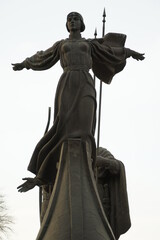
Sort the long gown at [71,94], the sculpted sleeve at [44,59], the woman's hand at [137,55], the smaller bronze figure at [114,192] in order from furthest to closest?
the smaller bronze figure at [114,192]
the woman's hand at [137,55]
the sculpted sleeve at [44,59]
the long gown at [71,94]

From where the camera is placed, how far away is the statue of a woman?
37.6 feet

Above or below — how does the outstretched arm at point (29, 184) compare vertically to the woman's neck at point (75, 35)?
below

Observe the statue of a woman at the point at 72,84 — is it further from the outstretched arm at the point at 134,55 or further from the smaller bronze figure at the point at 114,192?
the smaller bronze figure at the point at 114,192

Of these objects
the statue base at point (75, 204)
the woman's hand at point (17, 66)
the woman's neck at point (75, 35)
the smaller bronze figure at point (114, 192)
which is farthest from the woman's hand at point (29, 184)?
the woman's neck at point (75, 35)

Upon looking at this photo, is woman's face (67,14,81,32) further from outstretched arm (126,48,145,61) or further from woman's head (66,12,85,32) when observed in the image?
outstretched arm (126,48,145,61)

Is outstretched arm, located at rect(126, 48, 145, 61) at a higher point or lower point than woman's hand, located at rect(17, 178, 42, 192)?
higher

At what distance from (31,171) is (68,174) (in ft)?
3.59

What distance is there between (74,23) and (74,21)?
4 cm

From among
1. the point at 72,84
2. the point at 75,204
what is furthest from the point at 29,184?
the point at 72,84

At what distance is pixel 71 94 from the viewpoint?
11602 mm

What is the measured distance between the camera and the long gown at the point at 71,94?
11.5 m

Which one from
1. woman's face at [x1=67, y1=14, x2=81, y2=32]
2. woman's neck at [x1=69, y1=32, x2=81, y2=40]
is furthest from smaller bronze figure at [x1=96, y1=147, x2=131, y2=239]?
woman's face at [x1=67, y1=14, x2=81, y2=32]

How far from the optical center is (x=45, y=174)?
1178cm

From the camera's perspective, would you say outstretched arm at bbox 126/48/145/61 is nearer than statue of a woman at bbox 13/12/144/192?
No
